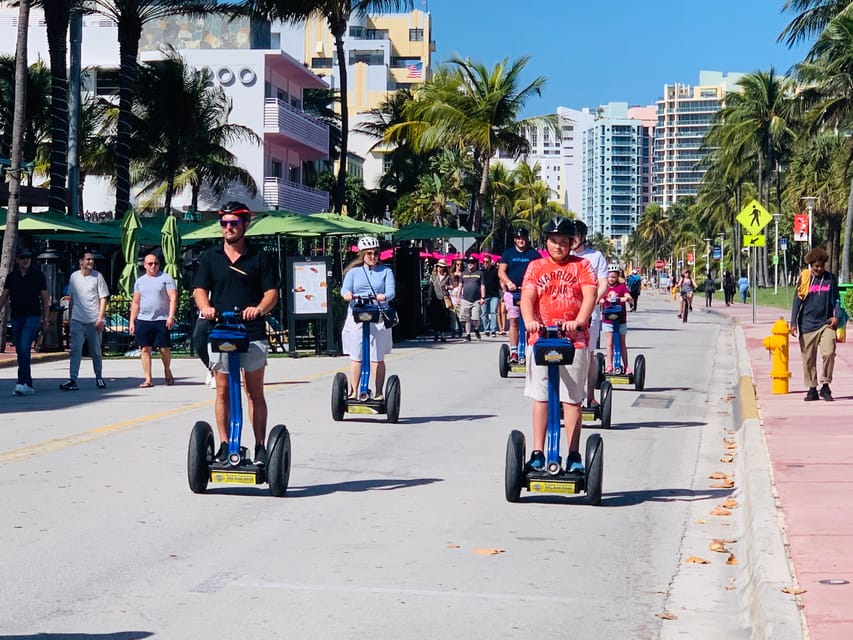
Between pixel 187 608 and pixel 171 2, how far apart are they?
30170mm

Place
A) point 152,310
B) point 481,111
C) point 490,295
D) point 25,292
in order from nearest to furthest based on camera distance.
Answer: point 25,292 < point 152,310 < point 490,295 < point 481,111

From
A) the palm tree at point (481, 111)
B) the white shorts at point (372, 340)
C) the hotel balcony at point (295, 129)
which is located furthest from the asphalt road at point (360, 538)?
the hotel balcony at point (295, 129)

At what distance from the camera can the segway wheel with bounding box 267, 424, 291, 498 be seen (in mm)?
9180

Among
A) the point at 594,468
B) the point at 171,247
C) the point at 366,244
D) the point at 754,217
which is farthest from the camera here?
the point at 754,217

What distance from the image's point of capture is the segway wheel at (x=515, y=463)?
905 centimetres

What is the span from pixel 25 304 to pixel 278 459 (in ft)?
31.7

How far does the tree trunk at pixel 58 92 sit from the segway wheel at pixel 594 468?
24865mm

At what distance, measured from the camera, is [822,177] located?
3295 inches

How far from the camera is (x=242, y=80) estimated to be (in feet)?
189

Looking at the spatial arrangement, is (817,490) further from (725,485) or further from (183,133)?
(183,133)

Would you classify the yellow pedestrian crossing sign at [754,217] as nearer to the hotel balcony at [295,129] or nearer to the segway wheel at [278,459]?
the segway wheel at [278,459]

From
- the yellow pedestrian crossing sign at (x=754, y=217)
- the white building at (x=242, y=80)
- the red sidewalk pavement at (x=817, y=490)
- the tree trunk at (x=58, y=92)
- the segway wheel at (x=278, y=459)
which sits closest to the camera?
the red sidewalk pavement at (x=817, y=490)

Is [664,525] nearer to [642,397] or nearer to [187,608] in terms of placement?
[187,608]

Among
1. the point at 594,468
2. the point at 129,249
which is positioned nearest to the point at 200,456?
the point at 594,468
